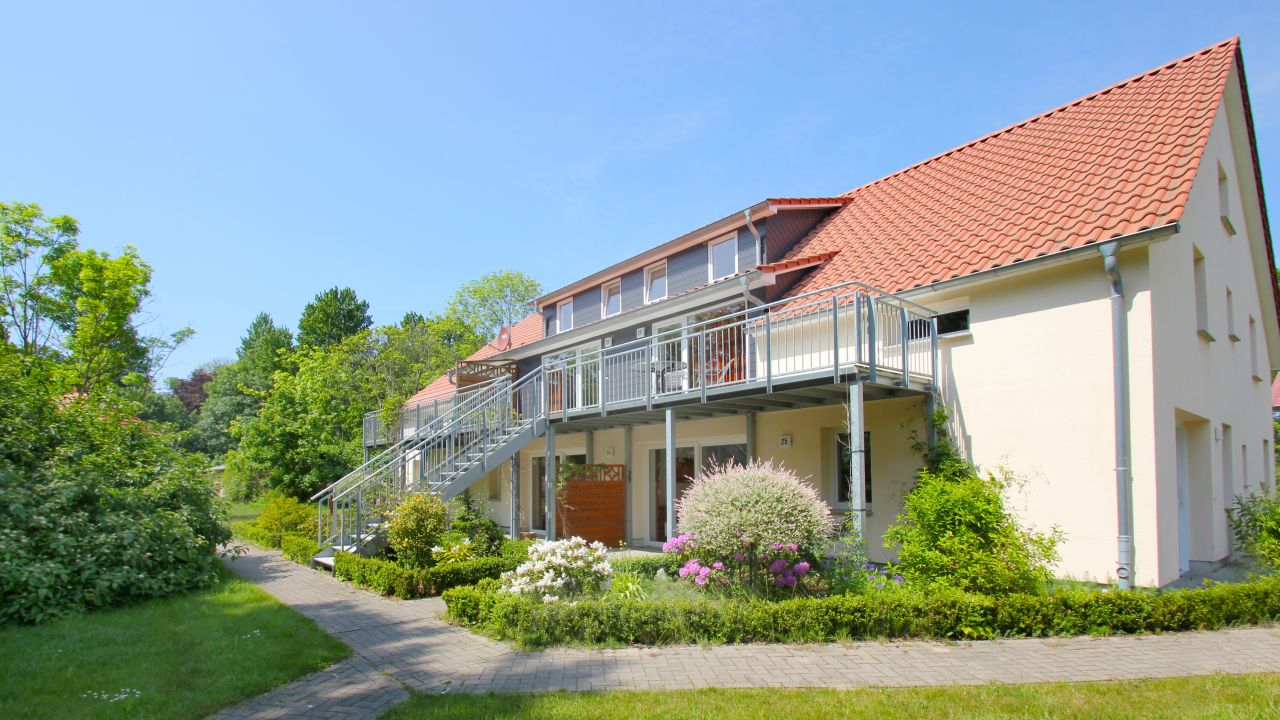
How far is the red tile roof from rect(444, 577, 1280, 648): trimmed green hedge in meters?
4.37

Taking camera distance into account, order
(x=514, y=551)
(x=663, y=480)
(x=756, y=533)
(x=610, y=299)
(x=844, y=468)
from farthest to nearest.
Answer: (x=610, y=299)
(x=663, y=480)
(x=514, y=551)
(x=844, y=468)
(x=756, y=533)

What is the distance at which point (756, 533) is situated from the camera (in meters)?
8.12

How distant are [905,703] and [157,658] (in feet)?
22.0

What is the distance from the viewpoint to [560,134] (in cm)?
1270

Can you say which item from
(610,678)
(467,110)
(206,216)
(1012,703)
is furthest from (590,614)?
(206,216)

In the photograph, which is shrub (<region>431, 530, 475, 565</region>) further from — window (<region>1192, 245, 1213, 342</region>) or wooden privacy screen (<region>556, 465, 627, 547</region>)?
window (<region>1192, 245, 1213, 342</region>)

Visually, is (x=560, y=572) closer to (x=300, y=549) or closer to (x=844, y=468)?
(x=844, y=468)

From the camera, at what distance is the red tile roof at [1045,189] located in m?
9.36

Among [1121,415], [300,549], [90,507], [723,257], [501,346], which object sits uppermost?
[723,257]

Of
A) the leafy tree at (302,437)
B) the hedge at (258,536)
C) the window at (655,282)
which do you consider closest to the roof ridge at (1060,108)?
the window at (655,282)

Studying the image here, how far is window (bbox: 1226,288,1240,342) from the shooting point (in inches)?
485

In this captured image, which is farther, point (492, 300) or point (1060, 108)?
point (492, 300)

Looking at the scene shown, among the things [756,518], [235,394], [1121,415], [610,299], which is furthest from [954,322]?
[235,394]

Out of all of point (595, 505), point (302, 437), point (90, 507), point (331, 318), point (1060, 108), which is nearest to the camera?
point (90, 507)
